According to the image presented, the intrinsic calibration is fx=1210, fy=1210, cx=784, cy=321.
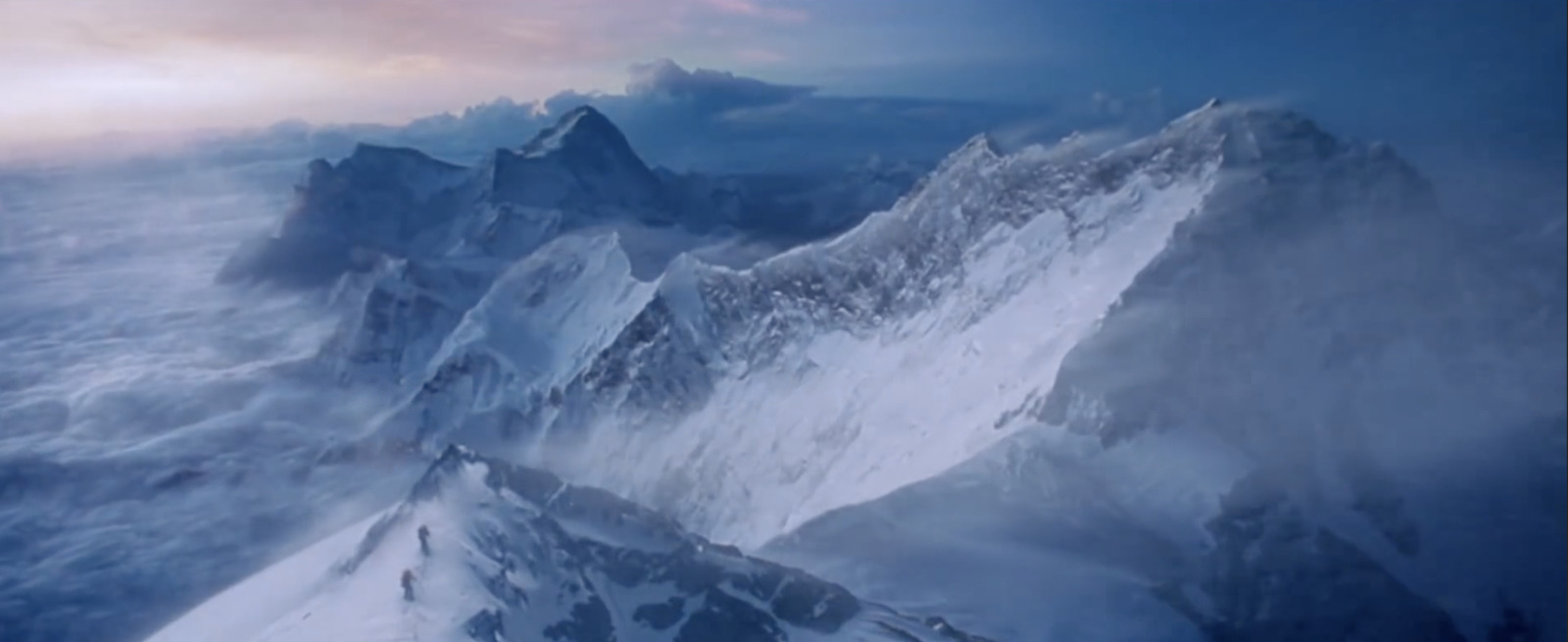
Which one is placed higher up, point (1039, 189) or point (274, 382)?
point (1039, 189)

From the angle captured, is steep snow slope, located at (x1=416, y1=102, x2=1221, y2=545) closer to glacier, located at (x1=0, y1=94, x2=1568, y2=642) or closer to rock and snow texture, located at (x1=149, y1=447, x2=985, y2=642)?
glacier, located at (x1=0, y1=94, x2=1568, y2=642)

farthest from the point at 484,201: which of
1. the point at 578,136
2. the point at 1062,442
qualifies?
the point at 1062,442

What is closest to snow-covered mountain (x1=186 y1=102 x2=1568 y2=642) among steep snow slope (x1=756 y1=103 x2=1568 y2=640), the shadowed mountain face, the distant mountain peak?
steep snow slope (x1=756 y1=103 x2=1568 y2=640)

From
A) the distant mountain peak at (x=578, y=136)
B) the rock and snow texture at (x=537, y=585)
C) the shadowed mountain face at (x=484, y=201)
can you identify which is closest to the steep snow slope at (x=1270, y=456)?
the rock and snow texture at (x=537, y=585)

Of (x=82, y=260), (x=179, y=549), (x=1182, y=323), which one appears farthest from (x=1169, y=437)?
(x=179, y=549)

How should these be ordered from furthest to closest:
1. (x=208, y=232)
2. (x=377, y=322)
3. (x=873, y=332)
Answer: (x=377, y=322)
(x=208, y=232)
(x=873, y=332)

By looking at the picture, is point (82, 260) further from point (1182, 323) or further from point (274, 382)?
point (1182, 323)

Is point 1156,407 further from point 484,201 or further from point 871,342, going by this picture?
point 484,201

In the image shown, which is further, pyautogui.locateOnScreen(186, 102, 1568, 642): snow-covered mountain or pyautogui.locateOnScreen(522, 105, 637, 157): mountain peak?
pyautogui.locateOnScreen(522, 105, 637, 157): mountain peak
